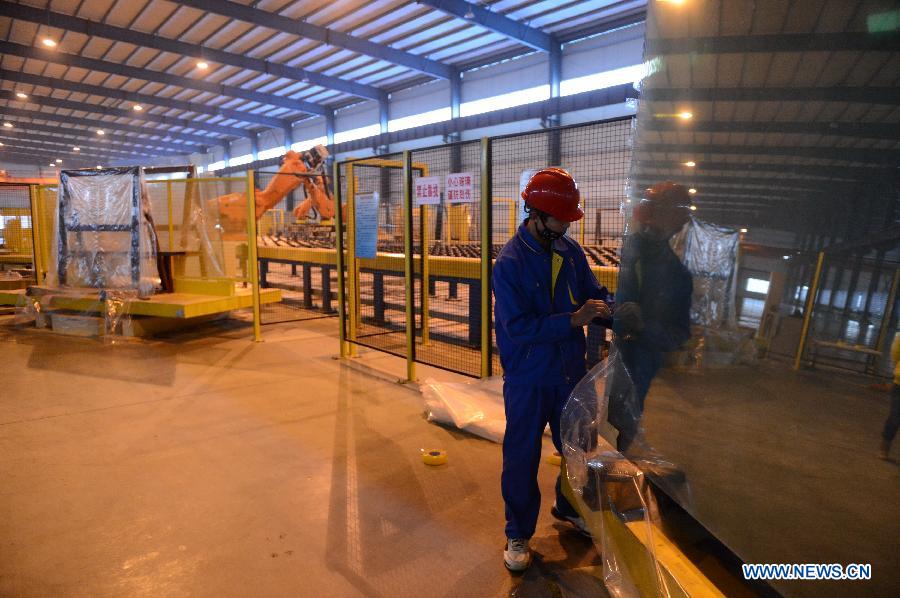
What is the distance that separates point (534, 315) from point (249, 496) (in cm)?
202

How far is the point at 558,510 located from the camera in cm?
270

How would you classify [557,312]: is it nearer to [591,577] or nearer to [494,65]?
[591,577]

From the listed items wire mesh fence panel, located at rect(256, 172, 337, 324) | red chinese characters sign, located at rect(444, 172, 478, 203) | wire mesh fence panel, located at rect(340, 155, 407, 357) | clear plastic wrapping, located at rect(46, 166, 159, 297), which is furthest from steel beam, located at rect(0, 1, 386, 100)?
red chinese characters sign, located at rect(444, 172, 478, 203)

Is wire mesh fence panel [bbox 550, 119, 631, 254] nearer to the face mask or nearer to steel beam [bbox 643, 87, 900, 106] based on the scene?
the face mask

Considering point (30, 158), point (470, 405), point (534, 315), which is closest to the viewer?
point (534, 315)

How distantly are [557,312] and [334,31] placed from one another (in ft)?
49.1

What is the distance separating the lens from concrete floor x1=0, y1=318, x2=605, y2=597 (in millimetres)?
2301

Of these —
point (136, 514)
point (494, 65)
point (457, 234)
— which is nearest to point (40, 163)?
point (494, 65)

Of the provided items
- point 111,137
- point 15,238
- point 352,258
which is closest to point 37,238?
point 15,238

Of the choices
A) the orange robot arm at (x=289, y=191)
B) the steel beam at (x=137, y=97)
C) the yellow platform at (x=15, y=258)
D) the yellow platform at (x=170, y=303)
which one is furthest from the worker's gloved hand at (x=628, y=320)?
the steel beam at (x=137, y=97)

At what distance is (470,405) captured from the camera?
159 inches

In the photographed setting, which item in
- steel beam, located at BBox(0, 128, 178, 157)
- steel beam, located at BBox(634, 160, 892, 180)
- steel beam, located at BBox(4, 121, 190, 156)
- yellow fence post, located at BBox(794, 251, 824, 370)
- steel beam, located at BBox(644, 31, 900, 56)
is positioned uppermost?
steel beam, located at BBox(4, 121, 190, 156)

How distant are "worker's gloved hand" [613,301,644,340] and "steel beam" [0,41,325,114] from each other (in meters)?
20.6

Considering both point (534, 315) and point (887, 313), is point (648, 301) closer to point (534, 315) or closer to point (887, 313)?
point (887, 313)
